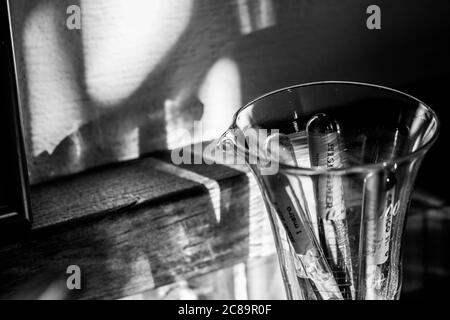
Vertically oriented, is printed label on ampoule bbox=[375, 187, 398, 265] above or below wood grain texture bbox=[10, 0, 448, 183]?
below

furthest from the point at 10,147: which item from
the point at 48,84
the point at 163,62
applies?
the point at 163,62

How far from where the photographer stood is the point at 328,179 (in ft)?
1.44

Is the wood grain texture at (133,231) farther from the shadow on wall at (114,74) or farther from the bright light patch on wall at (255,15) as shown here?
the bright light patch on wall at (255,15)

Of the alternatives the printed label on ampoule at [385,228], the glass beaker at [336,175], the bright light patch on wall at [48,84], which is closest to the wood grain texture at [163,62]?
the bright light patch on wall at [48,84]

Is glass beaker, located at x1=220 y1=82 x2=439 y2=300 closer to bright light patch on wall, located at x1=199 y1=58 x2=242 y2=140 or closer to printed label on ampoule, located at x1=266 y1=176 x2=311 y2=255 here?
printed label on ampoule, located at x1=266 y1=176 x2=311 y2=255

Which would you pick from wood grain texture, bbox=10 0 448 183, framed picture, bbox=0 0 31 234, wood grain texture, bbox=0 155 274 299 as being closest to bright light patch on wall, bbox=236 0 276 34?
wood grain texture, bbox=10 0 448 183

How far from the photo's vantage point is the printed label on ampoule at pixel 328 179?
17.8 inches

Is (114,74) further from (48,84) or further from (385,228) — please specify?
(385,228)

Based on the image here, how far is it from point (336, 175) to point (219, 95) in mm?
336

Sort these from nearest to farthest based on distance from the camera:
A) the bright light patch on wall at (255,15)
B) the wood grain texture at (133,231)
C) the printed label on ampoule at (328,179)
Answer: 1. the printed label on ampoule at (328,179)
2. the wood grain texture at (133,231)
3. the bright light patch on wall at (255,15)

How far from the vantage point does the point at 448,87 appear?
87 cm

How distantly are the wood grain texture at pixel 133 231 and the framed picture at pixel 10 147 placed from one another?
23 millimetres

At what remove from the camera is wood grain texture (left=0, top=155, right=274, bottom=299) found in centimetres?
59
